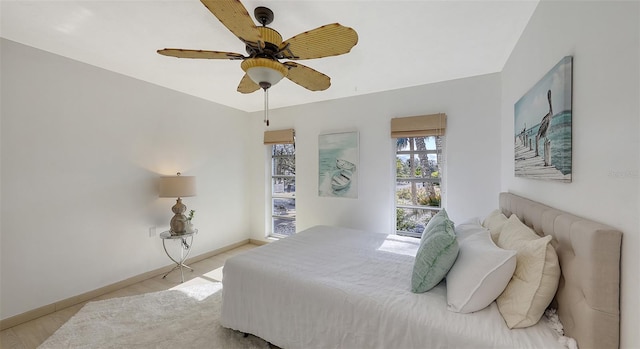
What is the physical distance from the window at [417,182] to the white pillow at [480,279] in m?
1.90

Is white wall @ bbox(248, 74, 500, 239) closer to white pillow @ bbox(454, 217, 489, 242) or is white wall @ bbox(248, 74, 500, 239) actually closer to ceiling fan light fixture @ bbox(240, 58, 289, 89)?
white pillow @ bbox(454, 217, 489, 242)

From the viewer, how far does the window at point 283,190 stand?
167 inches

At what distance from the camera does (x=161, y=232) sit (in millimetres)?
3158

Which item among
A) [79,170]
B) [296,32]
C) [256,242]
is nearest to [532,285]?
[296,32]

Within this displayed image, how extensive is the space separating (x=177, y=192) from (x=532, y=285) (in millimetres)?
3240

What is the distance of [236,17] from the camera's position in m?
1.20

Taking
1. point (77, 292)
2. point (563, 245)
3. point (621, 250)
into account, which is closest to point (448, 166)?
point (563, 245)

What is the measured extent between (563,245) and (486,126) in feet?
6.57

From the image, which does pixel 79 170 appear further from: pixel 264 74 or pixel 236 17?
pixel 236 17

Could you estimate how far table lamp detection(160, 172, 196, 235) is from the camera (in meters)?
2.91

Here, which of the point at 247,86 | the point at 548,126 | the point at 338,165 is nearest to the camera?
the point at 548,126

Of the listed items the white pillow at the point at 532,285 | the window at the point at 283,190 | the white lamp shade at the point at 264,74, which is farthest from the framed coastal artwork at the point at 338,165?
the white pillow at the point at 532,285

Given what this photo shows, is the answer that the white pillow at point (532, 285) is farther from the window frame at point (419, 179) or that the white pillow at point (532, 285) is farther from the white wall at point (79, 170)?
the white wall at point (79, 170)

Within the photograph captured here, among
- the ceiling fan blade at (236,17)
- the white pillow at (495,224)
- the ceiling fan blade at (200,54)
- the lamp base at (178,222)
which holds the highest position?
the ceiling fan blade at (236,17)
